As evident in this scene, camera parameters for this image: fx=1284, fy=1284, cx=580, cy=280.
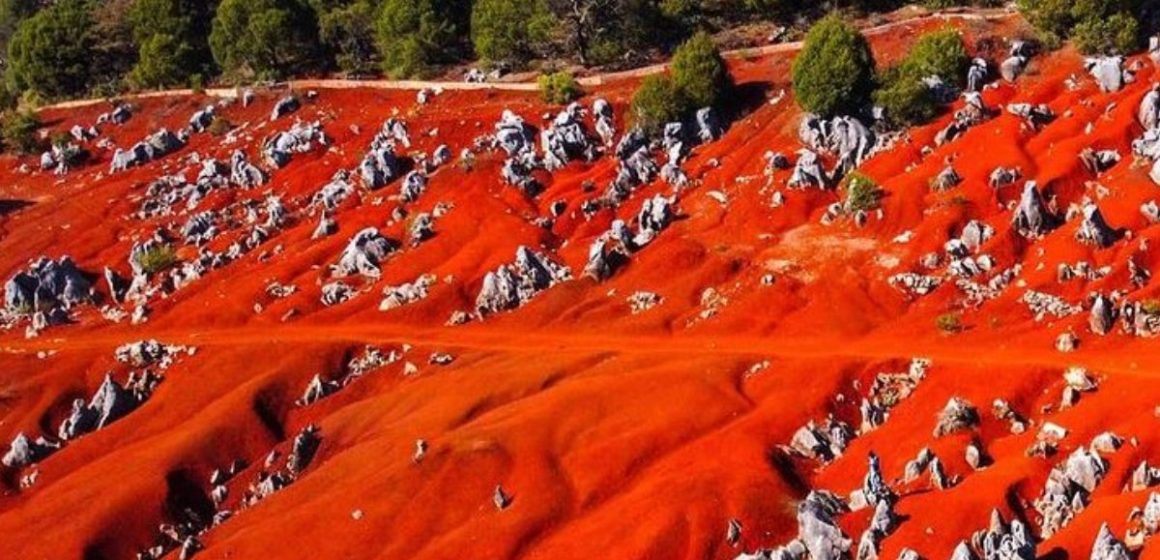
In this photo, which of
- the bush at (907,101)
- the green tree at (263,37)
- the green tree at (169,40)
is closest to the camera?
the bush at (907,101)

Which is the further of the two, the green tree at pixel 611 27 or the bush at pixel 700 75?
the green tree at pixel 611 27

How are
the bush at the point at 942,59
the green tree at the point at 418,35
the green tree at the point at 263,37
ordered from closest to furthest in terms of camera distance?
the bush at the point at 942,59 → the green tree at the point at 418,35 → the green tree at the point at 263,37

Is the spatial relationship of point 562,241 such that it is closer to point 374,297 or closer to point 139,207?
point 374,297

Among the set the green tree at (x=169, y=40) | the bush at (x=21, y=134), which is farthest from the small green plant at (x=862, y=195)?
the bush at (x=21, y=134)

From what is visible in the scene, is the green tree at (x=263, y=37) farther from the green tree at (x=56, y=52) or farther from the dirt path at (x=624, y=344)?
the dirt path at (x=624, y=344)

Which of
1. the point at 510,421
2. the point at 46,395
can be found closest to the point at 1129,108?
the point at 510,421

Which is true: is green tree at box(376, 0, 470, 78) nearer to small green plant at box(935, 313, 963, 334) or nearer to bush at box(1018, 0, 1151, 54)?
bush at box(1018, 0, 1151, 54)

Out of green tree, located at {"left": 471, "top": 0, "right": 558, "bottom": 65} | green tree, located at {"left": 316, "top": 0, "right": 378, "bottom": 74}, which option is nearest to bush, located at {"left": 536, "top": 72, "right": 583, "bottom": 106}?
green tree, located at {"left": 471, "top": 0, "right": 558, "bottom": 65}
